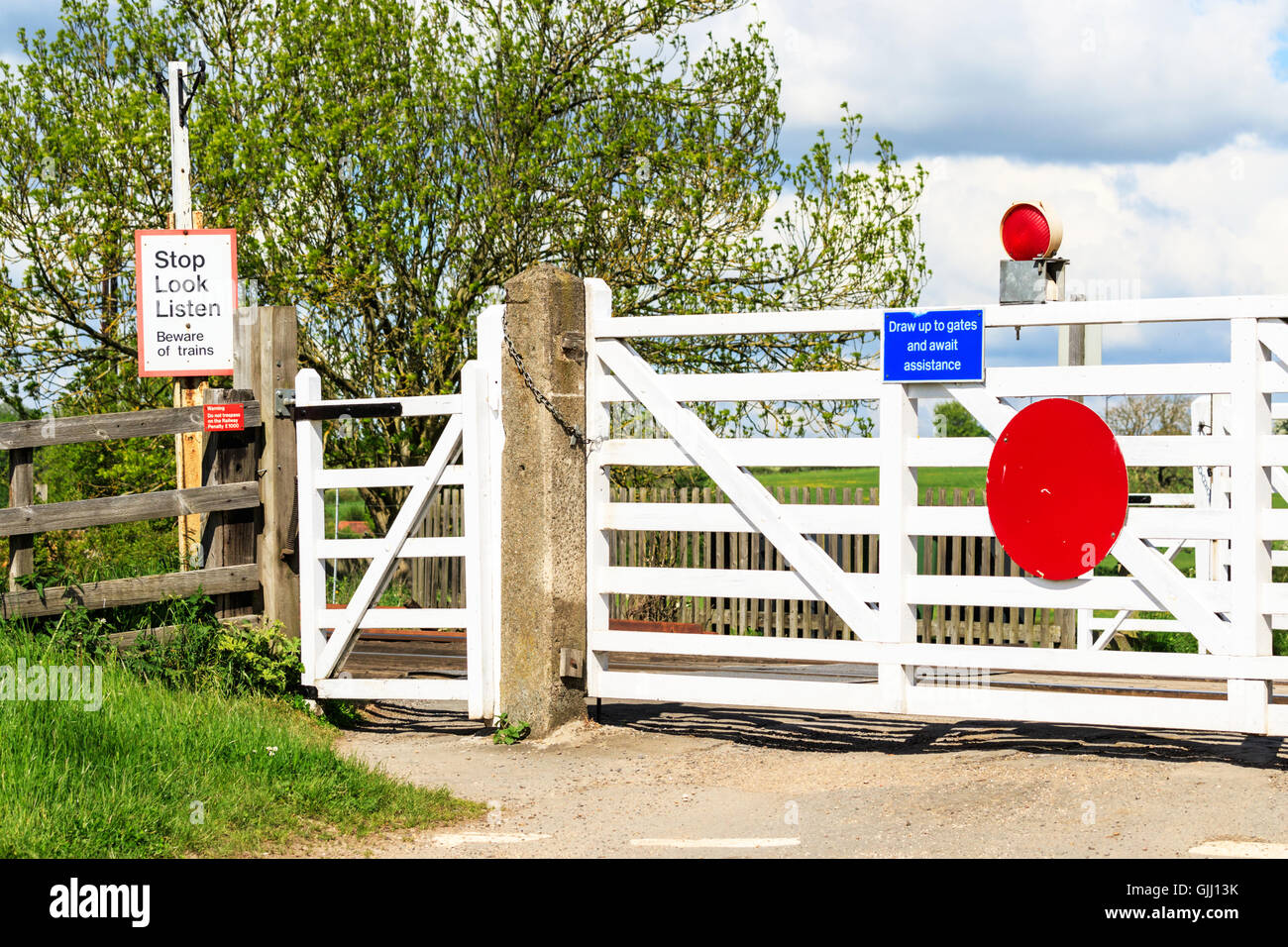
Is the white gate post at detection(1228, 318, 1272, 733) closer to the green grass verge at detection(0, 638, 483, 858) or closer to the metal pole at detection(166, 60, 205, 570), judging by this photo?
the green grass verge at detection(0, 638, 483, 858)

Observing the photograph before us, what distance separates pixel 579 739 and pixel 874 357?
8.68 m

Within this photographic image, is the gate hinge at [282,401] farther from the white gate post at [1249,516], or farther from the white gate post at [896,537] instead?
the white gate post at [1249,516]

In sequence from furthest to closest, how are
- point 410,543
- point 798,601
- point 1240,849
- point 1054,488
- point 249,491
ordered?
point 798,601, point 249,491, point 410,543, point 1054,488, point 1240,849

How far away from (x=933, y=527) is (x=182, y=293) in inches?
256

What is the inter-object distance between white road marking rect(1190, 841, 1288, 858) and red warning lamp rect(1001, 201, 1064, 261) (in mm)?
3407

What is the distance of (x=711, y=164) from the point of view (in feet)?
48.2

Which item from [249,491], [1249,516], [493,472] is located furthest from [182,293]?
[1249,516]

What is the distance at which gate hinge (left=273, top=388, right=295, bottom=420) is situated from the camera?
8.79 m

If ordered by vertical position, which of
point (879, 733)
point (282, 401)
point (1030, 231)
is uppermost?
point (1030, 231)

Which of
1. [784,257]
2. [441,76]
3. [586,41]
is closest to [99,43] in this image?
[441,76]

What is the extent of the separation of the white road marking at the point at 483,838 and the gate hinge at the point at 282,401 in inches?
158

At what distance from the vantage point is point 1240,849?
509cm

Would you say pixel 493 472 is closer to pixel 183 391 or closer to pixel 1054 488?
pixel 1054 488

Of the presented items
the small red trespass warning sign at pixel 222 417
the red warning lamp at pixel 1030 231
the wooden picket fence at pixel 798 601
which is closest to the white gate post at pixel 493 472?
the small red trespass warning sign at pixel 222 417
